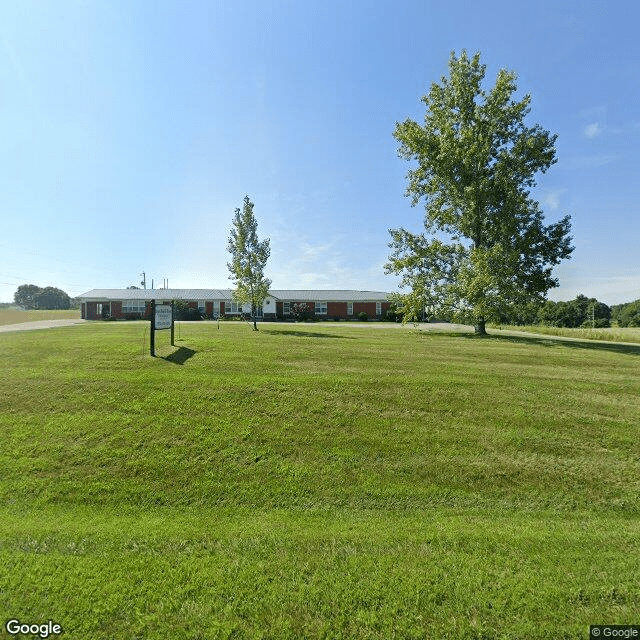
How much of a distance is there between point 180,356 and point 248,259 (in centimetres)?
1605

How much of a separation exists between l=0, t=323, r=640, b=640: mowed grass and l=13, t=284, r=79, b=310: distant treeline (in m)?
126

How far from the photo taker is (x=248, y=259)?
25.3 metres

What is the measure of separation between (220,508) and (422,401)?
466 centimetres

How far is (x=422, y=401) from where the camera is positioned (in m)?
7.44

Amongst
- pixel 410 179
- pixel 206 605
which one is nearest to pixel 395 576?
pixel 206 605

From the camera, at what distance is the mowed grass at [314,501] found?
9.13ft

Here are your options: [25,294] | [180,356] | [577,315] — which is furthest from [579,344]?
[25,294]

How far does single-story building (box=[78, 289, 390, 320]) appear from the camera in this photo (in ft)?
160

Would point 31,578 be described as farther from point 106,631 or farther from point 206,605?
point 206,605

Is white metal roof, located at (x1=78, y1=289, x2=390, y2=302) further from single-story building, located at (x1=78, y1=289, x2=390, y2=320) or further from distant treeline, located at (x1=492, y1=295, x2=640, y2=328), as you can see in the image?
distant treeline, located at (x1=492, y1=295, x2=640, y2=328)

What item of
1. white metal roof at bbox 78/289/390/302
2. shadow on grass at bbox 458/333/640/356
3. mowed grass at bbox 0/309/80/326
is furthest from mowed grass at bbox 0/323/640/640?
white metal roof at bbox 78/289/390/302

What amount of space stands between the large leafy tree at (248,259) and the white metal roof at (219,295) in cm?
2533

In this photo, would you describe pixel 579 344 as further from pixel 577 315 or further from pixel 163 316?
pixel 577 315

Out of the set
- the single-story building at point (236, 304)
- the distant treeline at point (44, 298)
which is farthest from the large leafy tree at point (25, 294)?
the single-story building at point (236, 304)
